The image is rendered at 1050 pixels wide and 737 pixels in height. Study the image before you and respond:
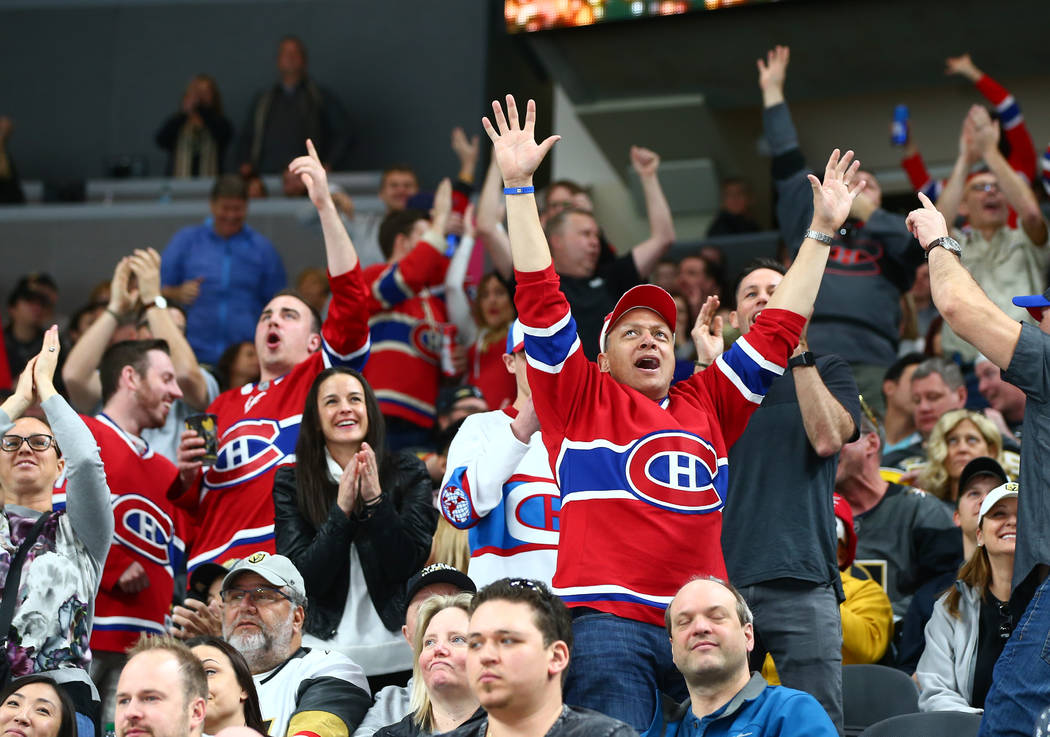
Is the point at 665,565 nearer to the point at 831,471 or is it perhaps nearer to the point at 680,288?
the point at 831,471

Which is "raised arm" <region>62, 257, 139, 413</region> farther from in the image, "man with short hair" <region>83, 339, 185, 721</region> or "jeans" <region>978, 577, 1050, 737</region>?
"jeans" <region>978, 577, 1050, 737</region>

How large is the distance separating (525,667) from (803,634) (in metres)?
1.20

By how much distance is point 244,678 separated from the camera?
4.15 meters

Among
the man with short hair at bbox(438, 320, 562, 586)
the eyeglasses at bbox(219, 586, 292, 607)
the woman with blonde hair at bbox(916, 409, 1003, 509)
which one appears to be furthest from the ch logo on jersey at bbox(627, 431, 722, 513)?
the woman with blonde hair at bbox(916, 409, 1003, 509)

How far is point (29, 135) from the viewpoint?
13.4 metres

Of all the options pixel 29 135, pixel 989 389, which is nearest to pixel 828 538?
pixel 989 389

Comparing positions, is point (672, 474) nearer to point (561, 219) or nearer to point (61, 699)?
point (61, 699)

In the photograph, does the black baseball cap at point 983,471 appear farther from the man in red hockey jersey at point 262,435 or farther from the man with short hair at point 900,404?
the man in red hockey jersey at point 262,435

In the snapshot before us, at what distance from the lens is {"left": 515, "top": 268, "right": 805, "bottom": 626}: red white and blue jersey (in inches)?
Result: 149

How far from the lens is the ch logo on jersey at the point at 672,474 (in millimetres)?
3830

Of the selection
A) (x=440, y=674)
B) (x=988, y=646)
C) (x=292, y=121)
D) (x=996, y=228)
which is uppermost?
(x=292, y=121)

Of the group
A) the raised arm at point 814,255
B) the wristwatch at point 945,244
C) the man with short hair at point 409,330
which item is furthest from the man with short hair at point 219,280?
the wristwatch at point 945,244

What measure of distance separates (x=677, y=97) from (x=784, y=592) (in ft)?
21.6

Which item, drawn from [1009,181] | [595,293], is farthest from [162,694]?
[1009,181]
